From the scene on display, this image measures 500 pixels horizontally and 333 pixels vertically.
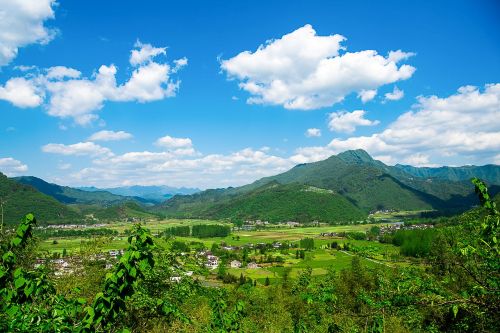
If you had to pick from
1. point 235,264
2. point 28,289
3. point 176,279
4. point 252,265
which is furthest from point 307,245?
point 28,289

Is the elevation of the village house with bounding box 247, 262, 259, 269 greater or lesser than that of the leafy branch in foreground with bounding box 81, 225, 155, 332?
lesser

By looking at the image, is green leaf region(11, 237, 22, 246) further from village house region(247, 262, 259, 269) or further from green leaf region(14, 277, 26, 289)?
village house region(247, 262, 259, 269)

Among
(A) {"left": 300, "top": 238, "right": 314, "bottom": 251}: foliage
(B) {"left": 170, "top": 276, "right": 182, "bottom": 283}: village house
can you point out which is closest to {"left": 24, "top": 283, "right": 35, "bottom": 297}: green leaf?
(B) {"left": 170, "top": 276, "right": 182, "bottom": 283}: village house

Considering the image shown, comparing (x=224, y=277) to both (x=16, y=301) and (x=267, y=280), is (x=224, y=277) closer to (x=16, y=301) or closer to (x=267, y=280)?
(x=267, y=280)

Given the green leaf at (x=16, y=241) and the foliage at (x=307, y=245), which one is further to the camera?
the foliage at (x=307, y=245)

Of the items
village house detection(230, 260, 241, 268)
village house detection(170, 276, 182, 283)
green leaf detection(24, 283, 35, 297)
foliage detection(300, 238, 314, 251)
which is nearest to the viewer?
green leaf detection(24, 283, 35, 297)

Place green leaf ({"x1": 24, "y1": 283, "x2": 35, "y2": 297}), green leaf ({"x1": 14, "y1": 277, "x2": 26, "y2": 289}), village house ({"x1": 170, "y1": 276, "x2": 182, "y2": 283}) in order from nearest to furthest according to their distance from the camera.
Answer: green leaf ({"x1": 14, "y1": 277, "x2": 26, "y2": 289})
green leaf ({"x1": 24, "y1": 283, "x2": 35, "y2": 297})
village house ({"x1": 170, "y1": 276, "x2": 182, "y2": 283})

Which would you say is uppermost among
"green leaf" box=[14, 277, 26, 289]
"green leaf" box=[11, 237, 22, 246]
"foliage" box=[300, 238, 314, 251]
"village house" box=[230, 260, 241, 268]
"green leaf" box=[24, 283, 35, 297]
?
"green leaf" box=[11, 237, 22, 246]

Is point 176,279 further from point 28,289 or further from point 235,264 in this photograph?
point 235,264

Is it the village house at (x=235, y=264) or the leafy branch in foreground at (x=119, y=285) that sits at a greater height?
the leafy branch in foreground at (x=119, y=285)

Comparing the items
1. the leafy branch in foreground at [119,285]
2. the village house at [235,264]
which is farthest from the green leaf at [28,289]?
the village house at [235,264]

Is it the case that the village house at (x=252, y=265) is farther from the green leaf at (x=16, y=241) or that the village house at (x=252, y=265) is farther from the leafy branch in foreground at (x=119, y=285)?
the leafy branch in foreground at (x=119, y=285)

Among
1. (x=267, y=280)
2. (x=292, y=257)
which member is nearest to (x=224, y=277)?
(x=267, y=280)

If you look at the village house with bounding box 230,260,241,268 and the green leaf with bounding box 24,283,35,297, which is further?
the village house with bounding box 230,260,241,268
